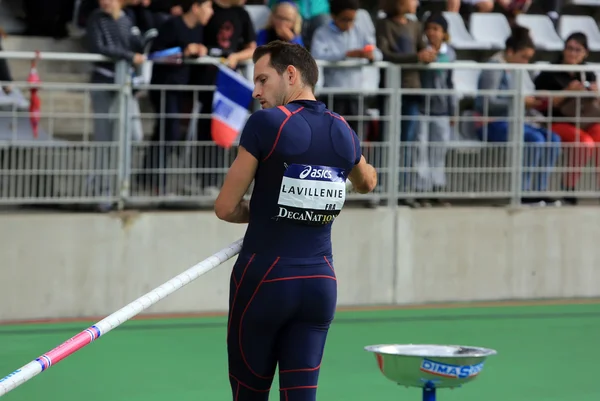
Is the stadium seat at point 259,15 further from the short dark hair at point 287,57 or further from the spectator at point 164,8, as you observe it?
the short dark hair at point 287,57

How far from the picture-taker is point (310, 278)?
4191 millimetres

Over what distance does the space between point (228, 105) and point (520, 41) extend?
3.44 meters

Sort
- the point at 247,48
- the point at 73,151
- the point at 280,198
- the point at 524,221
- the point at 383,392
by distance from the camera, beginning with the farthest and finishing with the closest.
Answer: the point at 524,221 → the point at 247,48 → the point at 73,151 → the point at 383,392 → the point at 280,198

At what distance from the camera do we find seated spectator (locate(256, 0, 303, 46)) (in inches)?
381

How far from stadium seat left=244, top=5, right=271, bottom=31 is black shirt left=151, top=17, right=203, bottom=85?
144 cm

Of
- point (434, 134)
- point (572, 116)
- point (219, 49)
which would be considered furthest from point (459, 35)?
point (219, 49)

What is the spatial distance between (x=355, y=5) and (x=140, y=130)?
2281mm

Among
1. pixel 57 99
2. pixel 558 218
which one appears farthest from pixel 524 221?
pixel 57 99

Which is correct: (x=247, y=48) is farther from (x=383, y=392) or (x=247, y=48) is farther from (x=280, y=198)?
(x=280, y=198)

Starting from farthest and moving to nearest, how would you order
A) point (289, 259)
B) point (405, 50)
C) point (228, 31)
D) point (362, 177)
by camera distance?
1. point (405, 50)
2. point (228, 31)
3. point (362, 177)
4. point (289, 259)

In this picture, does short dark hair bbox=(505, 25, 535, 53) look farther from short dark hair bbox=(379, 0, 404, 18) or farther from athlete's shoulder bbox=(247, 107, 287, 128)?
athlete's shoulder bbox=(247, 107, 287, 128)

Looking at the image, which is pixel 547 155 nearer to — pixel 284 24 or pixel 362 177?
pixel 284 24

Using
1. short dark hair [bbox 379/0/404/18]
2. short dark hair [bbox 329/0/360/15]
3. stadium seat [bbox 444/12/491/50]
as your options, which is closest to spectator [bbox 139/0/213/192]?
short dark hair [bbox 329/0/360/15]

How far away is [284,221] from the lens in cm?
417
